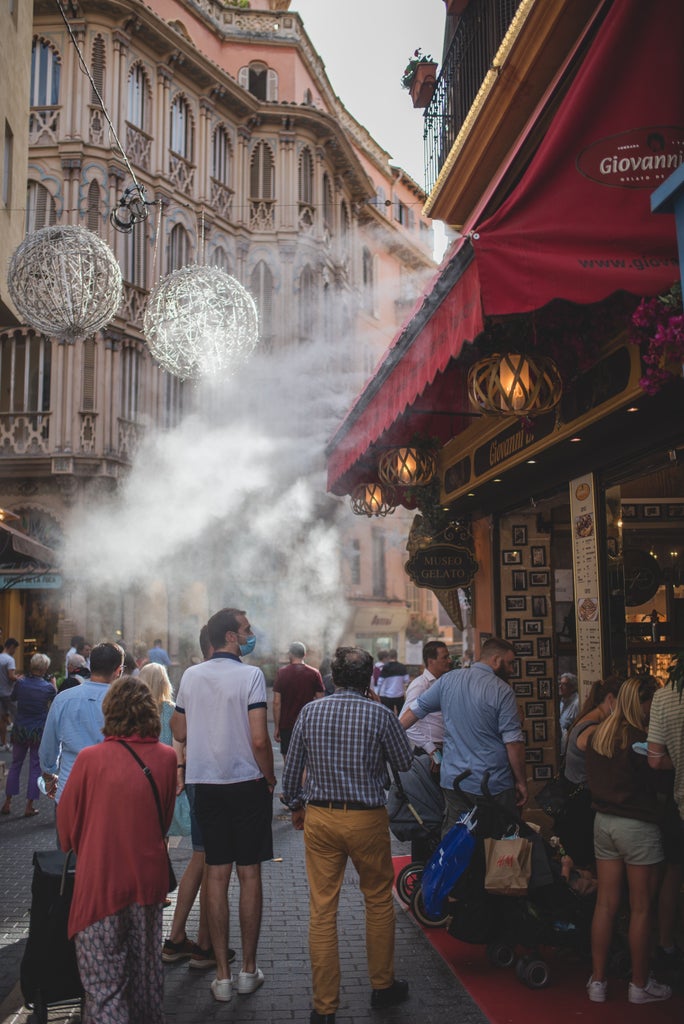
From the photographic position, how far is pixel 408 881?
627cm

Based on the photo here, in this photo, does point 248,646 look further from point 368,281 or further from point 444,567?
point 368,281

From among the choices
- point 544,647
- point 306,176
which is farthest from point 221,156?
point 544,647

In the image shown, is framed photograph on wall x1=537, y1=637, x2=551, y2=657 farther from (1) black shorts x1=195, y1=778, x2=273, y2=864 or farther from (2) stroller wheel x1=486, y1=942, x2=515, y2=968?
(1) black shorts x1=195, y1=778, x2=273, y2=864

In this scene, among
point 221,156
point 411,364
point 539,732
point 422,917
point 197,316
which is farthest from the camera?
point 221,156

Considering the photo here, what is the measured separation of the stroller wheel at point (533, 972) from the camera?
16.1 ft

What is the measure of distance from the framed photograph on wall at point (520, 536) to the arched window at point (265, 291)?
19.7 meters

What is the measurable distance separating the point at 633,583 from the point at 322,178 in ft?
80.3

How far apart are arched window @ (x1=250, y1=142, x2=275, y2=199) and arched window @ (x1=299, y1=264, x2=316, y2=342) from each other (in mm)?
2603

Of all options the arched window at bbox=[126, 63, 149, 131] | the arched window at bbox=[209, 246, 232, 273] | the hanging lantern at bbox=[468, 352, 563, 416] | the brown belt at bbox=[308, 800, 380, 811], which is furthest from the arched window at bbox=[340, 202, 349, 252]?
the brown belt at bbox=[308, 800, 380, 811]

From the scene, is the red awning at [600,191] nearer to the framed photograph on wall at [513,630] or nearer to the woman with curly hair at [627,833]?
the woman with curly hair at [627,833]

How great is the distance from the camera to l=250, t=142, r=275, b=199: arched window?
28359mm

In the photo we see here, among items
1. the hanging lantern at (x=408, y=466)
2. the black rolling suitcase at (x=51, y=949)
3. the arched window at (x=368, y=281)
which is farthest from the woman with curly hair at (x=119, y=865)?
the arched window at (x=368, y=281)

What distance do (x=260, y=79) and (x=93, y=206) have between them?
933 cm

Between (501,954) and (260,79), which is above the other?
(260,79)
